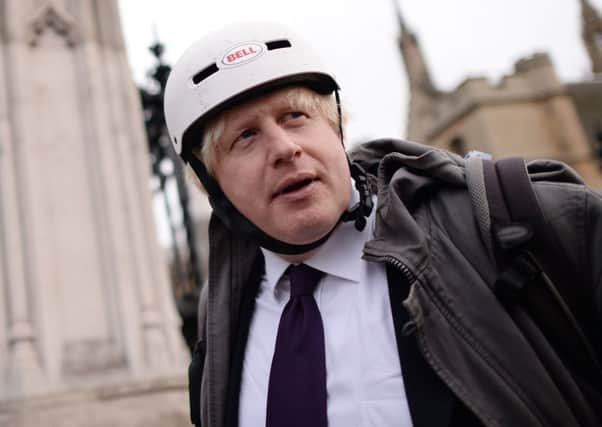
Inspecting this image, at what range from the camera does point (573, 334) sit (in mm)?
1250

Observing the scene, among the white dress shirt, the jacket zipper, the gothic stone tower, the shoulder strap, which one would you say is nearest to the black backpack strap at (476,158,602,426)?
the shoulder strap

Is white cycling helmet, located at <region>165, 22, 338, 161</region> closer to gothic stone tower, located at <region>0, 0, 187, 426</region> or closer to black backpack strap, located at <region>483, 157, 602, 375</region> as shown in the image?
black backpack strap, located at <region>483, 157, 602, 375</region>

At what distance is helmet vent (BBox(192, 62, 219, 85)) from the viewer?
6.04 ft

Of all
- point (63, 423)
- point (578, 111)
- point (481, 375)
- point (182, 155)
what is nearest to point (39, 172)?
point (63, 423)

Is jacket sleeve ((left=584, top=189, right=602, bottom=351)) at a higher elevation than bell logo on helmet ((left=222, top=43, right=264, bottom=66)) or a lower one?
lower

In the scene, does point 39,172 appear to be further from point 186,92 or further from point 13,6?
point 186,92

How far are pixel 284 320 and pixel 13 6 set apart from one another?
3.57 metres

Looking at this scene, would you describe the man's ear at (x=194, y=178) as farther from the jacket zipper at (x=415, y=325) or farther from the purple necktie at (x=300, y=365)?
the jacket zipper at (x=415, y=325)

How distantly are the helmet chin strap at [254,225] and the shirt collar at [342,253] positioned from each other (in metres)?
0.03

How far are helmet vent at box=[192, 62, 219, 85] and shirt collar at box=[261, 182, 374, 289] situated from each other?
57 centimetres

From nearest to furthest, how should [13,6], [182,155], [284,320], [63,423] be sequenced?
[284,320], [182,155], [63,423], [13,6]

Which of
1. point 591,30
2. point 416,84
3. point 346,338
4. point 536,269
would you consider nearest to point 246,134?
point 346,338

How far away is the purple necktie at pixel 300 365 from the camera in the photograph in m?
1.40

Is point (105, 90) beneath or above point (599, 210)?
above
